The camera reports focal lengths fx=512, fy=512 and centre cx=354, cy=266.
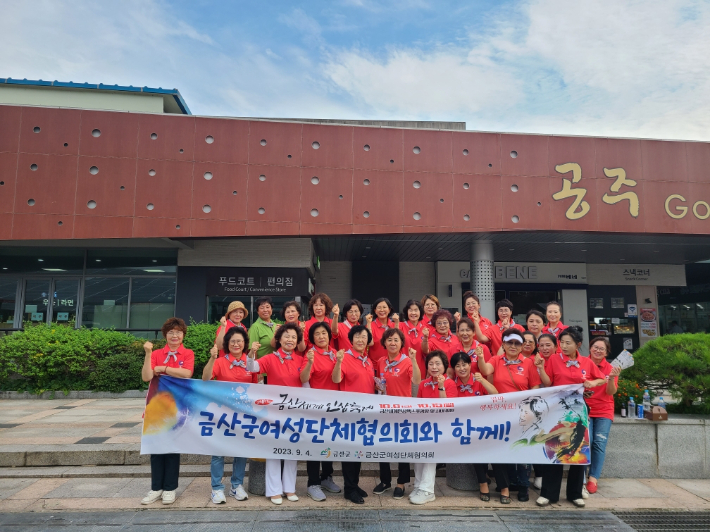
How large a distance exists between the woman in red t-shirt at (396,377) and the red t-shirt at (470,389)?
0.49 metres

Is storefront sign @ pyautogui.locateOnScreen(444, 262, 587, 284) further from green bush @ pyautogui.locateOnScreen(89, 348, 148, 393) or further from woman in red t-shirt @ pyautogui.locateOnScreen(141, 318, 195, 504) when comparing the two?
woman in red t-shirt @ pyautogui.locateOnScreen(141, 318, 195, 504)

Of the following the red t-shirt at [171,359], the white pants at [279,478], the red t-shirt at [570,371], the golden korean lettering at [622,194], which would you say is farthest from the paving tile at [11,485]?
the golden korean lettering at [622,194]

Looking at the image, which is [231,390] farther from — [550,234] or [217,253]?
[550,234]

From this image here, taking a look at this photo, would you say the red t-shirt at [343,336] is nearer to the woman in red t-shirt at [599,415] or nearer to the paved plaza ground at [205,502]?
the paved plaza ground at [205,502]

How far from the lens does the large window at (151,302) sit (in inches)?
629

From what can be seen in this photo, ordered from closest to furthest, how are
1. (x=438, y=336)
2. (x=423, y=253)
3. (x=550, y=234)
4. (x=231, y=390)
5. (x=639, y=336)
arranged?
(x=231, y=390), (x=438, y=336), (x=550, y=234), (x=423, y=253), (x=639, y=336)

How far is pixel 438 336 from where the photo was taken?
5730 millimetres

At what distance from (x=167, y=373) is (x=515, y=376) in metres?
3.43

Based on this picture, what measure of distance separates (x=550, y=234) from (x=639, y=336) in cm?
983

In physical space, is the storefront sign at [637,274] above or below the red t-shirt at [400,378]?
above

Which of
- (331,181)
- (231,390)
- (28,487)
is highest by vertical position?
(331,181)

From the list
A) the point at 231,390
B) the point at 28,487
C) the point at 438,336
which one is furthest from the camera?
the point at 438,336

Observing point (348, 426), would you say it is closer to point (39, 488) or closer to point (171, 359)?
point (171, 359)

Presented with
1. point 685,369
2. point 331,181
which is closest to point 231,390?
point 685,369
